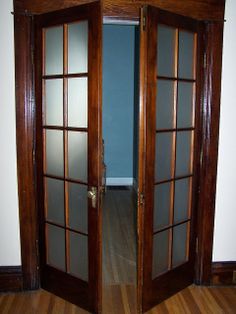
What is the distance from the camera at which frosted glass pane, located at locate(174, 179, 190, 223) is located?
8.59 feet

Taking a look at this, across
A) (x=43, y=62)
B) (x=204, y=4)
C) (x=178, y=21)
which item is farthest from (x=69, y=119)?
(x=204, y=4)

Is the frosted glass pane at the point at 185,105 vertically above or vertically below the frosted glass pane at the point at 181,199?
above

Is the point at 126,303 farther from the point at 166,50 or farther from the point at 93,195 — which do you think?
the point at 166,50

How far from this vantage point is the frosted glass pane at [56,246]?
258cm

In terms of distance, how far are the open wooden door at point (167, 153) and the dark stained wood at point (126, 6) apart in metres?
0.10

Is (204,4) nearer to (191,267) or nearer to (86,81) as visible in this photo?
(86,81)

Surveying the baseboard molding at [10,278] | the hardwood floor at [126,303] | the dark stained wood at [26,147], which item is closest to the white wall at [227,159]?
the hardwood floor at [126,303]

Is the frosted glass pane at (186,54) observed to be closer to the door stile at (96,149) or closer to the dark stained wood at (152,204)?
the dark stained wood at (152,204)

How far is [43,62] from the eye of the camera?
2.45 m

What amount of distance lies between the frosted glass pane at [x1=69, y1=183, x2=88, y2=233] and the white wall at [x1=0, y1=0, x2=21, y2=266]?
484 mm

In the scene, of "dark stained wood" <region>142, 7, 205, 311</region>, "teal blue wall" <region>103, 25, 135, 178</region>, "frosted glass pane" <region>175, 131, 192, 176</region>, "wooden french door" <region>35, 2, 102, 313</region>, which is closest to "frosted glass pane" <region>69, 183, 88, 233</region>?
"wooden french door" <region>35, 2, 102, 313</region>

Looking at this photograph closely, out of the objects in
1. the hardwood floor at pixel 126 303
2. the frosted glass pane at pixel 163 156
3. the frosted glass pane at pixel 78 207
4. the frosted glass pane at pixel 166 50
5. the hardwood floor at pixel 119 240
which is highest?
the frosted glass pane at pixel 166 50

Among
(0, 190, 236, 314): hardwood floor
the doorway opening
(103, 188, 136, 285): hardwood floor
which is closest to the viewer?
(0, 190, 236, 314): hardwood floor

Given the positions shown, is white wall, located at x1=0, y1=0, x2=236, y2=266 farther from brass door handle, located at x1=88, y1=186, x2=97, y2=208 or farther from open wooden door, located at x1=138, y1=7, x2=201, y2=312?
brass door handle, located at x1=88, y1=186, x2=97, y2=208
